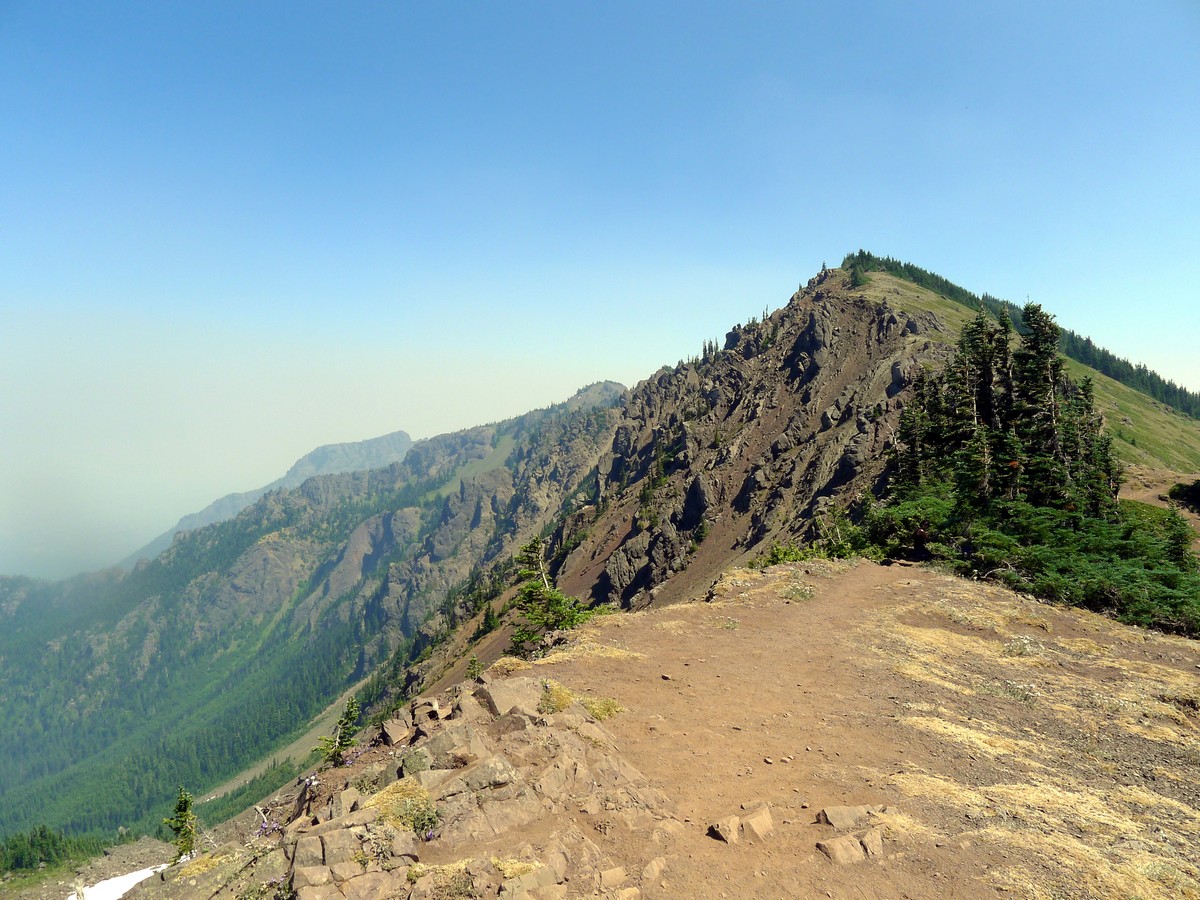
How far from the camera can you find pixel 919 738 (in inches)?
620

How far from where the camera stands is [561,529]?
185875 mm

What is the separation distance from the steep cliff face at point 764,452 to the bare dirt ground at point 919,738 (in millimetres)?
51374

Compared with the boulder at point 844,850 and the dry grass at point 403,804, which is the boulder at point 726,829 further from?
the dry grass at point 403,804

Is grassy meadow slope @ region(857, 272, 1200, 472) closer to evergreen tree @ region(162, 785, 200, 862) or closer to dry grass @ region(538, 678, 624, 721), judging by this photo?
dry grass @ region(538, 678, 624, 721)

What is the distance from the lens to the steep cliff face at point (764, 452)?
92938 mm

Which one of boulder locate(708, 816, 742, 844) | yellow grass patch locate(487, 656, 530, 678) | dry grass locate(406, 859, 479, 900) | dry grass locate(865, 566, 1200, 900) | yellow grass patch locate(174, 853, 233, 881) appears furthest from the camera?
yellow grass patch locate(487, 656, 530, 678)

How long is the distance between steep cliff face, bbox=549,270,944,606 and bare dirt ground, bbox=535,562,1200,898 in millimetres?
51374

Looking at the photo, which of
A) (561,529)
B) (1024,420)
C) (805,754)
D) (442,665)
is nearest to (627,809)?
(805,754)

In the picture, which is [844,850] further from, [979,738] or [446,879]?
[979,738]

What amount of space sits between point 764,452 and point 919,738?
10783cm

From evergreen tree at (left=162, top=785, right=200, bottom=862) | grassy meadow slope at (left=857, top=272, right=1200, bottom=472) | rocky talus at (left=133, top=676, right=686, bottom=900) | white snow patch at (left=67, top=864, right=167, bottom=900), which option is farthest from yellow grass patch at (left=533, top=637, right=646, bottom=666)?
grassy meadow slope at (left=857, top=272, right=1200, bottom=472)

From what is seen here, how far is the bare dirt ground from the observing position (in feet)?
33.7

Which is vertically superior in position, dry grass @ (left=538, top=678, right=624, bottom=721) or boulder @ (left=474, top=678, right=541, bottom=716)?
boulder @ (left=474, top=678, right=541, bottom=716)

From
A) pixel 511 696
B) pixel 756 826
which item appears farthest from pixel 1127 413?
pixel 511 696
